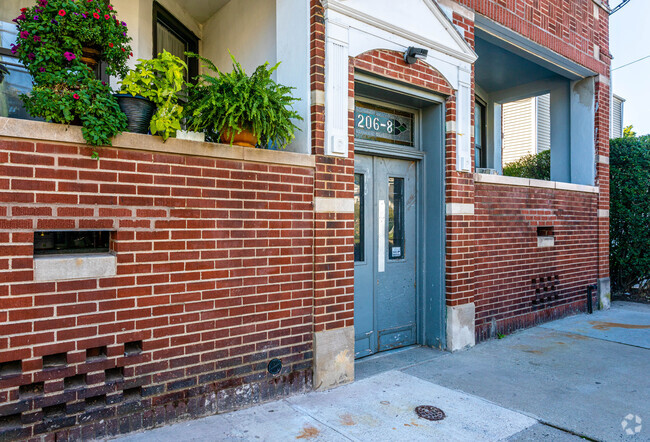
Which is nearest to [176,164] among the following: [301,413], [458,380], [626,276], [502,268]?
[301,413]

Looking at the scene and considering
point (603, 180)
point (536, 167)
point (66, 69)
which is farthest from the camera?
point (536, 167)

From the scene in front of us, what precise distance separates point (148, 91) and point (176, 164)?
22.8 inches

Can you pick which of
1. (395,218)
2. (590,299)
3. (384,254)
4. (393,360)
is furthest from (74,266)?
(590,299)

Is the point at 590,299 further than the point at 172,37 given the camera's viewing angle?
Yes

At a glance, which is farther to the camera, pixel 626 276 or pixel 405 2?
pixel 626 276

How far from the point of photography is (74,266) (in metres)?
3.07

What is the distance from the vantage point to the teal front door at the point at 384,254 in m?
5.28

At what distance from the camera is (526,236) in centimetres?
687

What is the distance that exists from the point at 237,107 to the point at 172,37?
9.69 ft

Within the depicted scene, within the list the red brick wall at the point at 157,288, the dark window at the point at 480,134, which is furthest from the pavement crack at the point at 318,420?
the dark window at the point at 480,134

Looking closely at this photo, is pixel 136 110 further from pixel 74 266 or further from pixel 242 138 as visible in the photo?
pixel 74 266

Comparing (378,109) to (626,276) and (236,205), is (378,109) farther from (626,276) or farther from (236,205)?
(626,276)

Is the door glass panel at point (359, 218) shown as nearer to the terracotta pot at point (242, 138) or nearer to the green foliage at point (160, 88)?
the terracotta pot at point (242, 138)

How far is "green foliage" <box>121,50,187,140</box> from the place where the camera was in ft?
11.0
